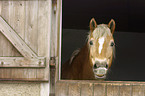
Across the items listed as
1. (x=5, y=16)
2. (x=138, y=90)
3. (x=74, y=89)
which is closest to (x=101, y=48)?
(x=74, y=89)

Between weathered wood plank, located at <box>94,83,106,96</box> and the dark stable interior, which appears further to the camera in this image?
the dark stable interior

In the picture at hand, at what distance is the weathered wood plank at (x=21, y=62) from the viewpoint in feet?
9.60

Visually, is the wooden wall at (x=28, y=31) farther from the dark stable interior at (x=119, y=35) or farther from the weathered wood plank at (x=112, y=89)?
the dark stable interior at (x=119, y=35)

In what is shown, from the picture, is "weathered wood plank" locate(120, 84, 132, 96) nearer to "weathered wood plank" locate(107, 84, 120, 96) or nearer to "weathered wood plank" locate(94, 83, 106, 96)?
"weathered wood plank" locate(107, 84, 120, 96)

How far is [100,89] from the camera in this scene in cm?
300

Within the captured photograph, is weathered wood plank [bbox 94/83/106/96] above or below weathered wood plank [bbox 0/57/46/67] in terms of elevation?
below

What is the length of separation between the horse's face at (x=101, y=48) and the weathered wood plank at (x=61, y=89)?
53 centimetres

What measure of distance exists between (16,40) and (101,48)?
4.44ft

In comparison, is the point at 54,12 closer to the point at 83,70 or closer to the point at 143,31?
the point at 83,70

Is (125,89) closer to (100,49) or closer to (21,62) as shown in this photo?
(100,49)

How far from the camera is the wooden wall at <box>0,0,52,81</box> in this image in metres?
2.95

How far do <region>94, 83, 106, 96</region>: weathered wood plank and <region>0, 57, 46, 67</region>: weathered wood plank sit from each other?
921mm

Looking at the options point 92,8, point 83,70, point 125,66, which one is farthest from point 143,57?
point 83,70

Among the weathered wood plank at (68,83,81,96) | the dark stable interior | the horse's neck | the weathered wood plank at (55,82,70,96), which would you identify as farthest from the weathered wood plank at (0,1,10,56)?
the dark stable interior
